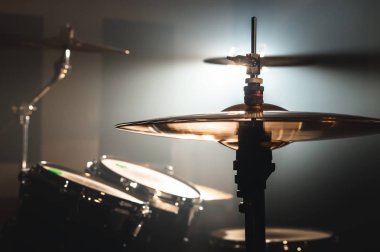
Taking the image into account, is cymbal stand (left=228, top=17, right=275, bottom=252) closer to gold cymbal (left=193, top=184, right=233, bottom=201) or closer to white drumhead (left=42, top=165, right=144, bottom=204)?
white drumhead (left=42, top=165, right=144, bottom=204)

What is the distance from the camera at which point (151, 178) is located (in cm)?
135

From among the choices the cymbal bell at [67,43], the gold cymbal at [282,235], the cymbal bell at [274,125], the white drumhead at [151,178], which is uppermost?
the cymbal bell at [67,43]

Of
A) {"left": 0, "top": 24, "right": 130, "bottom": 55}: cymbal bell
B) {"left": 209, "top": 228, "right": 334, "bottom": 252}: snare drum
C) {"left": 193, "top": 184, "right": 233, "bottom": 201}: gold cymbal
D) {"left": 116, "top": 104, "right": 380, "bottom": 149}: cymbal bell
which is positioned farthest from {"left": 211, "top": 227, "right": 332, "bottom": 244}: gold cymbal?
{"left": 0, "top": 24, "right": 130, "bottom": 55}: cymbal bell

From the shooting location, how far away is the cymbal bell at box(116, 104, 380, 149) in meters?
0.77

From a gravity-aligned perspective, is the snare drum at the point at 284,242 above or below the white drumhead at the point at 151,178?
below

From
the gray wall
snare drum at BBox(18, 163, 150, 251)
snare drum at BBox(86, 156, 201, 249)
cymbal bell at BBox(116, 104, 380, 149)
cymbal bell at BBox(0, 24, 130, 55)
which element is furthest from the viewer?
the gray wall

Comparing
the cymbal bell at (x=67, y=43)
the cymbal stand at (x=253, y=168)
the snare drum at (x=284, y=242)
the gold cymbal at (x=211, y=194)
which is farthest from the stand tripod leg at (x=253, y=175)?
the cymbal bell at (x=67, y=43)

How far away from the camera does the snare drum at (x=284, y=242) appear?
1164 millimetres

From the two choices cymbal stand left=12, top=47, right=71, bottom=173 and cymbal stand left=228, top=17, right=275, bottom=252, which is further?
cymbal stand left=12, top=47, right=71, bottom=173

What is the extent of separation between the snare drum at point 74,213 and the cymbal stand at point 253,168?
30 cm

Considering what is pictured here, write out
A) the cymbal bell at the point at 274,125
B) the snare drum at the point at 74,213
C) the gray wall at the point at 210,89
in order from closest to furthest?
the cymbal bell at the point at 274,125 → the snare drum at the point at 74,213 → the gray wall at the point at 210,89

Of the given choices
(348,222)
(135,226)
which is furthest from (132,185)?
(348,222)

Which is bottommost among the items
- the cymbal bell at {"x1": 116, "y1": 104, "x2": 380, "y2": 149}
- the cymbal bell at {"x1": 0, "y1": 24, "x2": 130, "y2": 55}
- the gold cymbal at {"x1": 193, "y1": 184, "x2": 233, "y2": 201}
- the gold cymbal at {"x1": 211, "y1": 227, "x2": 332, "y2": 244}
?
the gold cymbal at {"x1": 211, "y1": 227, "x2": 332, "y2": 244}

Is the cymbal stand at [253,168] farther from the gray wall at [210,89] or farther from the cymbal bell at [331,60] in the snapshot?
the gray wall at [210,89]
